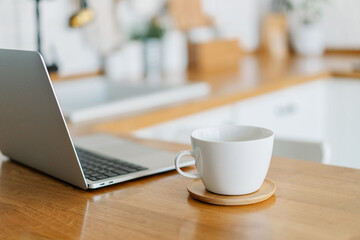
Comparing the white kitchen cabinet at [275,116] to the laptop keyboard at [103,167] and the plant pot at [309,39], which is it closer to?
the laptop keyboard at [103,167]

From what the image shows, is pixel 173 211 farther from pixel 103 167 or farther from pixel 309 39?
pixel 309 39

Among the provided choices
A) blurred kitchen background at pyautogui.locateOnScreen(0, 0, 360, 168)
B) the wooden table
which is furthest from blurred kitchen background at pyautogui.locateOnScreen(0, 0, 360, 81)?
the wooden table

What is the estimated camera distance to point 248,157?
2.44ft

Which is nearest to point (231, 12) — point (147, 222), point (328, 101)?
point (328, 101)

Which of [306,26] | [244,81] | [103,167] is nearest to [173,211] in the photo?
[103,167]

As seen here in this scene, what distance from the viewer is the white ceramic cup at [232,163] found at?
0.74 m

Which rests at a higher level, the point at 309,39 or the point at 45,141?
the point at 45,141

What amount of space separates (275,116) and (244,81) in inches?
7.7

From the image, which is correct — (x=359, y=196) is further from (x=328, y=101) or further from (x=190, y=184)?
(x=328, y=101)

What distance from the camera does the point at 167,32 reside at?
2.48m

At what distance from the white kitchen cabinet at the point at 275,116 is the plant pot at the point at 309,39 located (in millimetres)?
651

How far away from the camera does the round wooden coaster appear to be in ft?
2.44

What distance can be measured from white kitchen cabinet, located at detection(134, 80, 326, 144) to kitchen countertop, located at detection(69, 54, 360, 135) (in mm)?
30

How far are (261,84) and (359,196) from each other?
4.28 ft
